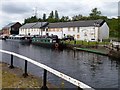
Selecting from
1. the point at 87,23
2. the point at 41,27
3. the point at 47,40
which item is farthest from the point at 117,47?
the point at 41,27

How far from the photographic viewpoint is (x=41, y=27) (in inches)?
3625

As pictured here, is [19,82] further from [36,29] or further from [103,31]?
[36,29]

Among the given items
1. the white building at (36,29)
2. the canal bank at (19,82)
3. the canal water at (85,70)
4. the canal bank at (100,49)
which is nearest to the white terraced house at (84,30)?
the white building at (36,29)

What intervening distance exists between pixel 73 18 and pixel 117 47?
2764 inches

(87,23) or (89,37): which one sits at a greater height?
(87,23)

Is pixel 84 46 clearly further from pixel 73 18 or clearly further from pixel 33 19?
pixel 33 19

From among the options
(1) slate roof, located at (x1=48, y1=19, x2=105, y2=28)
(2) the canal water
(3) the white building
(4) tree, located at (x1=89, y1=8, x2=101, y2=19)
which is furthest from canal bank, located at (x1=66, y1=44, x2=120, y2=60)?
(4) tree, located at (x1=89, y1=8, x2=101, y2=19)

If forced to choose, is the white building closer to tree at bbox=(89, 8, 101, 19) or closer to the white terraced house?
the white terraced house

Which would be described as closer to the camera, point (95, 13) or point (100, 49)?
point (100, 49)

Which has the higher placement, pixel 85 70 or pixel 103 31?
pixel 103 31

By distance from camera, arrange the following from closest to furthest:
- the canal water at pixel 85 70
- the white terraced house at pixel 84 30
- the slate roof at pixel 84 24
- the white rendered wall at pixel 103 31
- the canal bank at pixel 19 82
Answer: the canal bank at pixel 19 82 < the canal water at pixel 85 70 < the white terraced house at pixel 84 30 < the white rendered wall at pixel 103 31 < the slate roof at pixel 84 24

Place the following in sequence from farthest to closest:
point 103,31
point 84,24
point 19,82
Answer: point 84,24 < point 103,31 < point 19,82

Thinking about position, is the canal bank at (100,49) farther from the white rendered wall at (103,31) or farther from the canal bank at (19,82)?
the canal bank at (19,82)

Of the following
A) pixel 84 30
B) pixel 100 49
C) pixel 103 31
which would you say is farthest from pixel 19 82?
pixel 84 30
